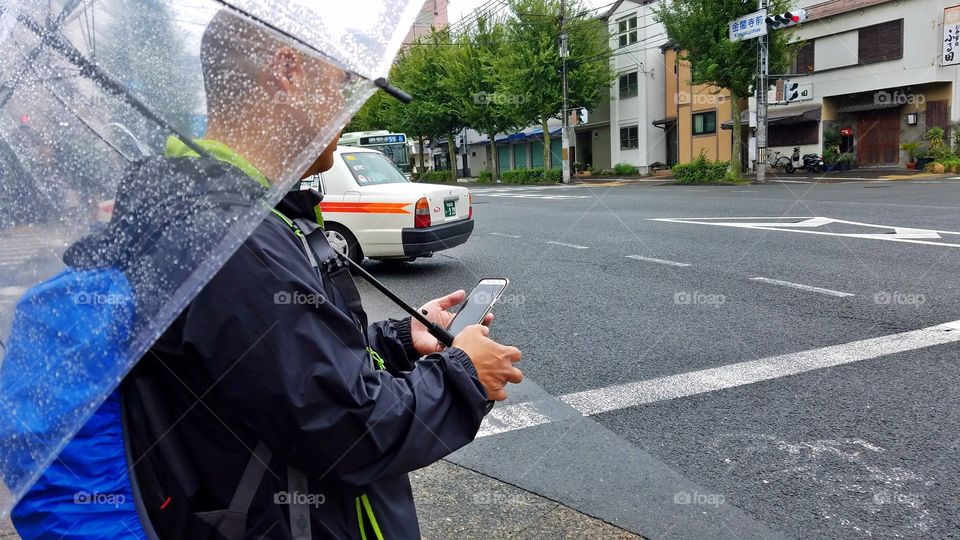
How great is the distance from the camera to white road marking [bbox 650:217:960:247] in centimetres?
938

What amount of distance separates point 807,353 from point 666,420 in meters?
1.63

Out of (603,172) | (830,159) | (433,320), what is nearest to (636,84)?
(603,172)

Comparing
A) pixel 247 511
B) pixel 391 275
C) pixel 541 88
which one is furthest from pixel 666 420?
Answer: pixel 541 88

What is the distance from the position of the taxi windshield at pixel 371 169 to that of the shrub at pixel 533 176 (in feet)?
91.3

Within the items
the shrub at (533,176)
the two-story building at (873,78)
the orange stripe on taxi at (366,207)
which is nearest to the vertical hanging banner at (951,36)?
the two-story building at (873,78)

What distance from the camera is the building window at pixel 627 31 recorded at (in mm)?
39500

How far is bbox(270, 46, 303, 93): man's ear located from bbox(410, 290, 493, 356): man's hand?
34.8 inches

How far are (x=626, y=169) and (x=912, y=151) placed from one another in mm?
13855

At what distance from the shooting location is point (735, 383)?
4.44m

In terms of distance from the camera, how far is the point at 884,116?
97.3 ft

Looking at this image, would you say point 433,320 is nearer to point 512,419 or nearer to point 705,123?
point 512,419

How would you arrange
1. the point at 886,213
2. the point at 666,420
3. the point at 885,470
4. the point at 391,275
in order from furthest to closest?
1. the point at 886,213
2. the point at 391,275
3. the point at 666,420
4. the point at 885,470

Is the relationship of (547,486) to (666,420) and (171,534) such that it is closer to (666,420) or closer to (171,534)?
(666,420)

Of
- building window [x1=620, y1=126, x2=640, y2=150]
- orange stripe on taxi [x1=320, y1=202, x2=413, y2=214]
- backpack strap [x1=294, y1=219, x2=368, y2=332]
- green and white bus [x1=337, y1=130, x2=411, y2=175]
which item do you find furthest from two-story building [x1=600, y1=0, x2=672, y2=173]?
backpack strap [x1=294, y1=219, x2=368, y2=332]
